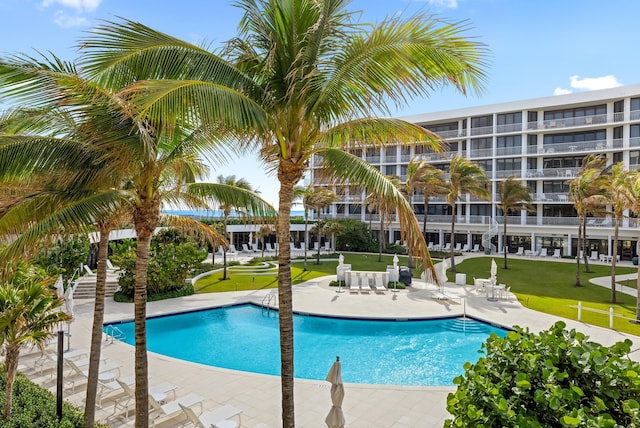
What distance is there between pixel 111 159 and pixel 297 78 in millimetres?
3053

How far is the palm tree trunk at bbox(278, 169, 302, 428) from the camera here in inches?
230

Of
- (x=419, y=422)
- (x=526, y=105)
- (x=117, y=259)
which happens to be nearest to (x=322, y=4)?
(x=419, y=422)

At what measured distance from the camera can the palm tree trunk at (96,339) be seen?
7.50 meters

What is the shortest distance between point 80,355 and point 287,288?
844 centimetres

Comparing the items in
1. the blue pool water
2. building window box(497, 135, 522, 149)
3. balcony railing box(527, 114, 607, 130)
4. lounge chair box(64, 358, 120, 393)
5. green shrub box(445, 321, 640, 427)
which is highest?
balcony railing box(527, 114, 607, 130)

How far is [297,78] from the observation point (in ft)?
17.4

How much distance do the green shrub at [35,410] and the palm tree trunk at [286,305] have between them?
456 cm

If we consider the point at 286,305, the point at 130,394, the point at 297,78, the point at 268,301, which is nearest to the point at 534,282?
the point at 268,301

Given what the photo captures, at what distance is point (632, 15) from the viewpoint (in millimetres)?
9289

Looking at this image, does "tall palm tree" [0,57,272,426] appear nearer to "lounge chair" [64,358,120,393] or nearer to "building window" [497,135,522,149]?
"lounge chair" [64,358,120,393]

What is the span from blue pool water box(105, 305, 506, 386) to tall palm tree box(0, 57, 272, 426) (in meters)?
6.89

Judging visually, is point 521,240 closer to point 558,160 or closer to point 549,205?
point 549,205

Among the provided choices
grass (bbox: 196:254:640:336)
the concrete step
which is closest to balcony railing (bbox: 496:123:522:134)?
grass (bbox: 196:254:640:336)

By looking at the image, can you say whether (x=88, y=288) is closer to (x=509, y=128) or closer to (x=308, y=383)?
(x=308, y=383)
